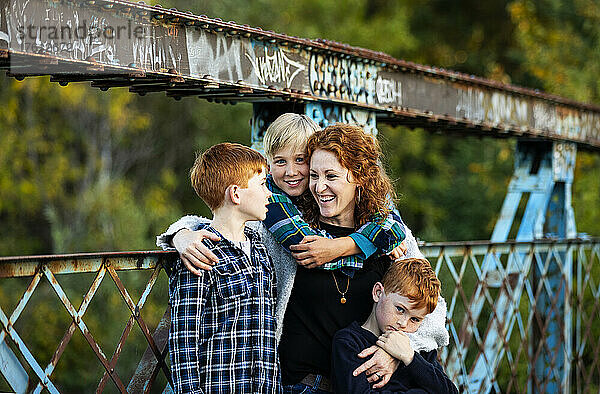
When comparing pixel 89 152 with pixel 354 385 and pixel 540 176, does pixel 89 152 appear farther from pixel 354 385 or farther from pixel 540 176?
pixel 354 385

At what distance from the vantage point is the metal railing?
271 centimetres

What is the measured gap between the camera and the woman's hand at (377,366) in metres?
2.93

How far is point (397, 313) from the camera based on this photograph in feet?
9.77

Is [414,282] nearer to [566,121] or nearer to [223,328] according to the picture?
[223,328]

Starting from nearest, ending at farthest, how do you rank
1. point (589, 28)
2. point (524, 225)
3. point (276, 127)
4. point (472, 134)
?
point (276, 127), point (472, 134), point (524, 225), point (589, 28)

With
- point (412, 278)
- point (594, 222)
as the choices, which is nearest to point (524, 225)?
point (412, 278)

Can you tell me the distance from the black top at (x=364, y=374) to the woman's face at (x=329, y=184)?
0.43 metres

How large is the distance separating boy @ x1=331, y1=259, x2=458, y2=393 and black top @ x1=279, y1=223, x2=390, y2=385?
7cm

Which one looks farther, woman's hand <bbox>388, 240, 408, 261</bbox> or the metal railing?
woman's hand <bbox>388, 240, 408, 261</bbox>

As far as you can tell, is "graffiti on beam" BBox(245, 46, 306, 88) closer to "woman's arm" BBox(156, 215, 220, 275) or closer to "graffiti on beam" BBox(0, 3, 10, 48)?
"woman's arm" BBox(156, 215, 220, 275)

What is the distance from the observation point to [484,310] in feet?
35.5

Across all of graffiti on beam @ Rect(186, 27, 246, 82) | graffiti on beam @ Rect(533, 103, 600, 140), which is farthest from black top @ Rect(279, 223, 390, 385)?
graffiti on beam @ Rect(533, 103, 600, 140)

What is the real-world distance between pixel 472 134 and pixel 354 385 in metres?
2.95

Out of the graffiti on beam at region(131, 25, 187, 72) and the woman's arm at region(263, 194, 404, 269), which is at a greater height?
the graffiti on beam at region(131, 25, 187, 72)
